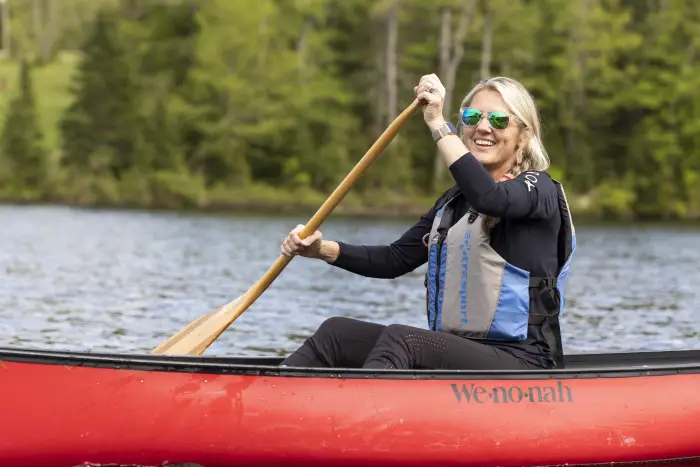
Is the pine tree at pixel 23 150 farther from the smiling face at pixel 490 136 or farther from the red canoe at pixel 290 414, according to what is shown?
the smiling face at pixel 490 136

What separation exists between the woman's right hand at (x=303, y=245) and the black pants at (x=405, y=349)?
377 millimetres

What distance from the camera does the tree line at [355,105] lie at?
3931cm

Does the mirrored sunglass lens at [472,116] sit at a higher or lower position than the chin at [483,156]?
higher

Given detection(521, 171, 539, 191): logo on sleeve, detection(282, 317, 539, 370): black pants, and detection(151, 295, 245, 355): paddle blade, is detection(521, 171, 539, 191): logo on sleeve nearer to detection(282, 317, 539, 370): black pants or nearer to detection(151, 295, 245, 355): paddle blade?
detection(282, 317, 539, 370): black pants

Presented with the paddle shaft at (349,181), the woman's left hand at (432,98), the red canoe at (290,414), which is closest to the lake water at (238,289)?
the paddle shaft at (349,181)

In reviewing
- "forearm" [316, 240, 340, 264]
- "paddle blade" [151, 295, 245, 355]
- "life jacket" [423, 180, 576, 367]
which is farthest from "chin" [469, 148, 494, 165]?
"paddle blade" [151, 295, 245, 355]

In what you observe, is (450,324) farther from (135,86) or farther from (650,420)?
(135,86)

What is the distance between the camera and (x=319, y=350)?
5914 mm

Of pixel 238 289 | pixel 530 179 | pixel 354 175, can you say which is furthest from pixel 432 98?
pixel 238 289

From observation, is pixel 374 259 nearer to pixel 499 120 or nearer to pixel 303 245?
pixel 303 245

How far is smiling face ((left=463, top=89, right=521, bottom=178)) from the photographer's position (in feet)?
18.1

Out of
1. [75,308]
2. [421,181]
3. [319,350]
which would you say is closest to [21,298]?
[75,308]

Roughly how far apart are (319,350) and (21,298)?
29.1 feet

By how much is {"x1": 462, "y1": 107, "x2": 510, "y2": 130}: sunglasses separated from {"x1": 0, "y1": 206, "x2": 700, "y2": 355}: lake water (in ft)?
16.4
